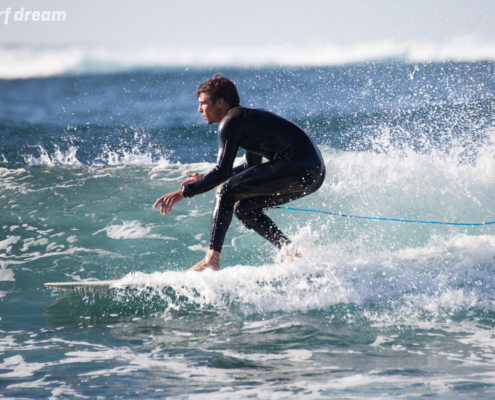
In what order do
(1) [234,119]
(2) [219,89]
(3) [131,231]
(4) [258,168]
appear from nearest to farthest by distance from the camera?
1. (1) [234,119]
2. (2) [219,89]
3. (4) [258,168]
4. (3) [131,231]

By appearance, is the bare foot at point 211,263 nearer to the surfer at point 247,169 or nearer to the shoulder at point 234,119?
the surfer at point 247,169

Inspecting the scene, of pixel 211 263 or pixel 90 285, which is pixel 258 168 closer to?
pixel 211 263

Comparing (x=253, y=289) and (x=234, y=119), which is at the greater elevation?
(x=234, y=119)

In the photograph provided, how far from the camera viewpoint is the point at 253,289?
3.14 meters

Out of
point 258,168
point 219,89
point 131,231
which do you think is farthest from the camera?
point 131,231

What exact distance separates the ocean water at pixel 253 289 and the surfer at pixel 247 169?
1.53 feet

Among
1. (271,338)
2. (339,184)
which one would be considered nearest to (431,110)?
→ (339,184)

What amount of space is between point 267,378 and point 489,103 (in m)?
16.6

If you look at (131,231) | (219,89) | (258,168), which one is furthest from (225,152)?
(131,231)

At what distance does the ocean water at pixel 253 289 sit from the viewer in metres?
2.24

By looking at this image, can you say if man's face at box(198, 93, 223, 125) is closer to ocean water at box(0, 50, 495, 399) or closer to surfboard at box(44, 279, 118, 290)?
ocean water at box(0, 50, 495, 399)

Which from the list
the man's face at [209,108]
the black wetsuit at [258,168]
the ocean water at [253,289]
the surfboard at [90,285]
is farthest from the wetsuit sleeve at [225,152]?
the surfboard at [90,285]

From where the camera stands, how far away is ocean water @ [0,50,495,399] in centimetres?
224

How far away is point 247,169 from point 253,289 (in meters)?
0.85
